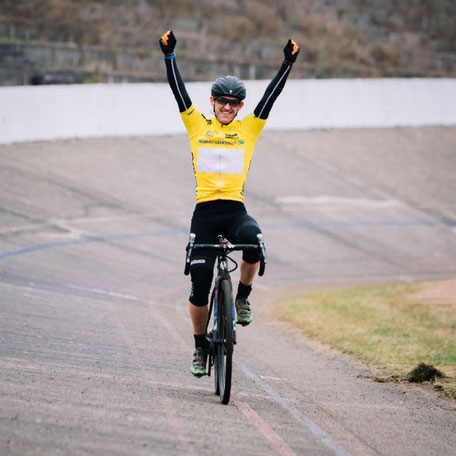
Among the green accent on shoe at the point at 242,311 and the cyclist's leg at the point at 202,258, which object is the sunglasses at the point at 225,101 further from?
the green accent on shoe at the point at 242,311

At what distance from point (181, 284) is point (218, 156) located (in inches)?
385

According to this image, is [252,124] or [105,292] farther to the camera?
[105,292]

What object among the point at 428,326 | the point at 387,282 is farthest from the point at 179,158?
the point at 428,326

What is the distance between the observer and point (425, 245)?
2191cm

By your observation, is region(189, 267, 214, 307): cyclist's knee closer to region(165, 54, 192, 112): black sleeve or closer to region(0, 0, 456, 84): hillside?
region(165, 54, 192, 112): black sleeve

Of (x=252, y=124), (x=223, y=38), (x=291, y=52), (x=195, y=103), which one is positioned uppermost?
(x=223, y=38)

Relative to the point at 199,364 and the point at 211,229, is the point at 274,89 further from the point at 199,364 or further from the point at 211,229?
the point at 199,364

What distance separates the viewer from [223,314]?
263 inches

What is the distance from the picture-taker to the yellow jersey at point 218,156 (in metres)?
6.82

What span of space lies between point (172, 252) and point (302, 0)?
3161cm

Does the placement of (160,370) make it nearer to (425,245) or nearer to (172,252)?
(172,252)

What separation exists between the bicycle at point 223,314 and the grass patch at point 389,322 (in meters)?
2.39

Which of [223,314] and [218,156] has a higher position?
[218,156]

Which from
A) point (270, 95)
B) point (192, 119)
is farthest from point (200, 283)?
point (270, 95)
